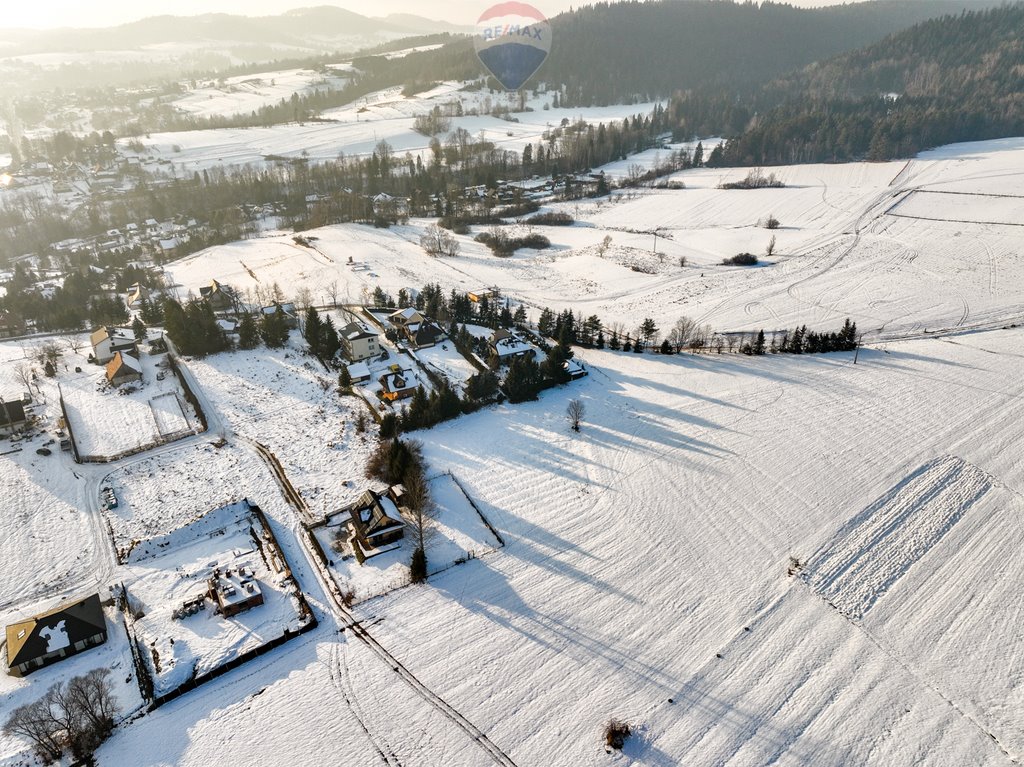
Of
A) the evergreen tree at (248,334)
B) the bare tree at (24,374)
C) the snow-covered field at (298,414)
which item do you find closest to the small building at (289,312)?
the evergreen tree at (248,334)

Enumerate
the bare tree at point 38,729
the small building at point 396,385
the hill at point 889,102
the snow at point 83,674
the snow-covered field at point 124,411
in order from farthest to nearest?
1. the hill at point 889,102
2. the small building at point 396,385
3. the snow-covered field at point 124,411
4. the snow at point 83,674
5. the bare tree at point 38,729

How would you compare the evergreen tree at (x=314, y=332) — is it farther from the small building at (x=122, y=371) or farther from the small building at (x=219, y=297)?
the small building at (x=219, y=297)

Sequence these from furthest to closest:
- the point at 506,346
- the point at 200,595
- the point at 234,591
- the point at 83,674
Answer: the point at 506,346 < the point at 200,595 < the point at 234,591 < the point at 83,674

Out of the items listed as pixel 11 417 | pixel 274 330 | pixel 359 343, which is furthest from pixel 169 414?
pixel 359 343

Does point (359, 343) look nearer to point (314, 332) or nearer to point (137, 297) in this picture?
point (314, 332)

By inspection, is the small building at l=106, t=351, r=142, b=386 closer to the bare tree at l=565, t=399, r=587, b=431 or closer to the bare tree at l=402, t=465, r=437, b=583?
the bare tree at l=402, t=465, r=437, b=583

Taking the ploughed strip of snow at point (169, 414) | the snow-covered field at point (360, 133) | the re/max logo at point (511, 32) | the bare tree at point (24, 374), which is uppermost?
the re/max logo at point (511, 32)
